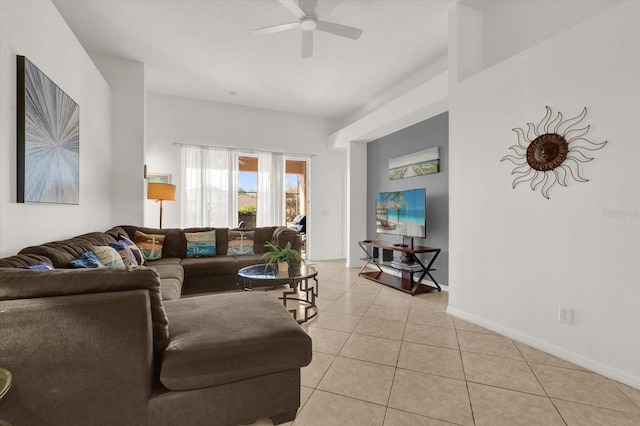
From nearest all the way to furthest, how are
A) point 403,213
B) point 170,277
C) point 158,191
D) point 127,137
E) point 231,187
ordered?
point 170,277
point 127,137
point 158,191
point 403,213
point 231,187

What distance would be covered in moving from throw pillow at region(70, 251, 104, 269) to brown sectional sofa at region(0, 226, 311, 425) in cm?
39

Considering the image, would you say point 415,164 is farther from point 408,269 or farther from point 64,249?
point 64,249

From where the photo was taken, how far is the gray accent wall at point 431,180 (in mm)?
4156

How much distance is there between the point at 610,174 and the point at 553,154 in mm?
397

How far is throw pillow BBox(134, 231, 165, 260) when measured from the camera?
3.84 metres

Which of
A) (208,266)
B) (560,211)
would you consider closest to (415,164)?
(560,211)

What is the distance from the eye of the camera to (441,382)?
1.93 meters

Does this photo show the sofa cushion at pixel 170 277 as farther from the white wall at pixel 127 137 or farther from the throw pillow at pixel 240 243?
the white wall at pixel 127 137

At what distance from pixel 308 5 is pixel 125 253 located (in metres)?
2.97

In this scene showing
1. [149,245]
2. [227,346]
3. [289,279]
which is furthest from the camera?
[149,245]

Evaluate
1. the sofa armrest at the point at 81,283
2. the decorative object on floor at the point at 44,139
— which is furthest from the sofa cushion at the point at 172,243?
the sofa armrest at the point at 81,283

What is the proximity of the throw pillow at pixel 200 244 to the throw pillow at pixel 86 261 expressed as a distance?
176cm

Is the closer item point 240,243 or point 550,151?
point 550,151

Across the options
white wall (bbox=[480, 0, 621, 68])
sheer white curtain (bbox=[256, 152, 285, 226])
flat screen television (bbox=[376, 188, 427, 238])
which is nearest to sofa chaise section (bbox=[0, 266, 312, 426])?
flat screen television (bbox=[376, 188, 427, 238])
